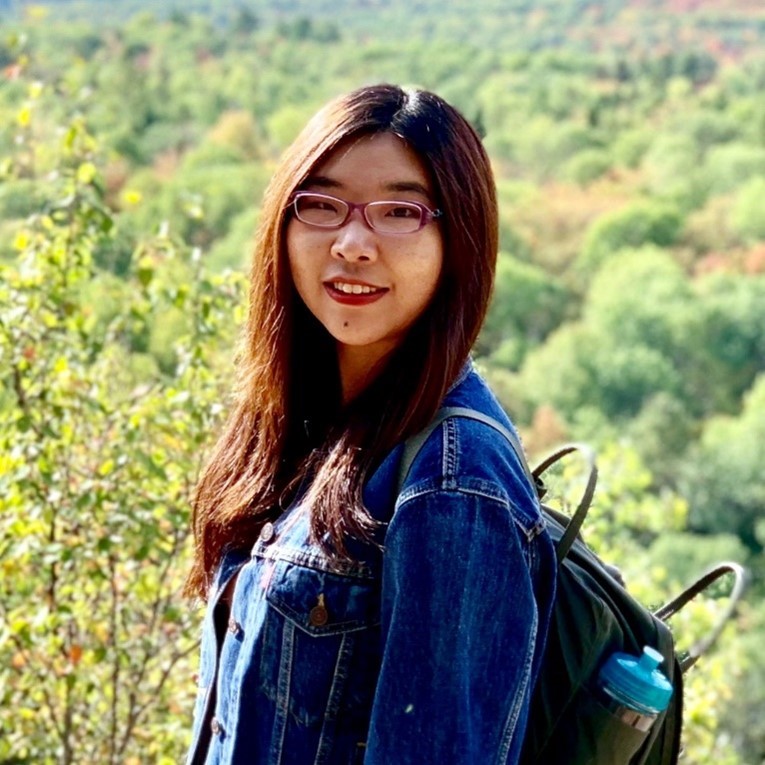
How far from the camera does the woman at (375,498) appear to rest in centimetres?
129

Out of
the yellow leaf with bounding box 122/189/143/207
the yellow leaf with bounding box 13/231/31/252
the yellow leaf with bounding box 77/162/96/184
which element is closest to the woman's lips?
the yellow leaf with bounding box 77/162/96/184

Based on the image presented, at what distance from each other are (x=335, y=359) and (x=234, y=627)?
1.30 feet

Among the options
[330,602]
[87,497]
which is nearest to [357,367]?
[330,602]

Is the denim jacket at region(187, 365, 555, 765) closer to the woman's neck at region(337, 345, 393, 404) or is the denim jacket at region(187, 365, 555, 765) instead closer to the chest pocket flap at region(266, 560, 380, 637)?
the chest pocket flap at region(266, 560, 380, 637)

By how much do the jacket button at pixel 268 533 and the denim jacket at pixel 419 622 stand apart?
5 centimetres

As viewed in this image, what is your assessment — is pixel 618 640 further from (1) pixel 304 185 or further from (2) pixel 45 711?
(2) pixel 45 711

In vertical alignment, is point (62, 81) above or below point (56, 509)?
above

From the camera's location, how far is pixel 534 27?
372 feet

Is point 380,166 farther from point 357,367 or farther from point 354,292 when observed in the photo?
point 357,367

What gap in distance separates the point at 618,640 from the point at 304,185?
0.67 metres

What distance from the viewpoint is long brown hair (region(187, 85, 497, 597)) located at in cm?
145

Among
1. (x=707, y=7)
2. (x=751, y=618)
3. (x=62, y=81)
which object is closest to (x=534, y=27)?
(x=707, y=7)

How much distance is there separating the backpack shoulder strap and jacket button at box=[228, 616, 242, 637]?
0.34 meters

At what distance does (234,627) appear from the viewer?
1599 mm
